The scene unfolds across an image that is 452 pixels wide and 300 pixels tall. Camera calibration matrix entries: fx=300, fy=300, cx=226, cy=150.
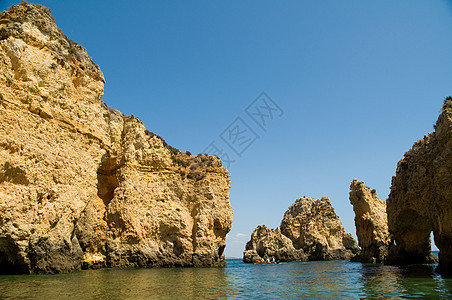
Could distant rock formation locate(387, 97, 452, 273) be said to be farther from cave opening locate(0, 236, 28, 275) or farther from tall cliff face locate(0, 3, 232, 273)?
cave opening locate(0, 236, 28, 275)

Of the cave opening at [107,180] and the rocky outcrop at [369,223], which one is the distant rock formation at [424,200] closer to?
the rocky outcrop at [369,223]

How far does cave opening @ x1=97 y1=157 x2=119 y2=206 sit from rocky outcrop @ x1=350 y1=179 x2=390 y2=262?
103ft

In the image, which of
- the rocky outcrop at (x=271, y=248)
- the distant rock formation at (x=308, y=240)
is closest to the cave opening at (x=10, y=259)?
the rocky outcrop at (x=271, y=248)

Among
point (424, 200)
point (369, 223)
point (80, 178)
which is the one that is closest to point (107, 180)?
point (80, 178)

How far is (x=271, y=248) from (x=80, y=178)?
146 ft

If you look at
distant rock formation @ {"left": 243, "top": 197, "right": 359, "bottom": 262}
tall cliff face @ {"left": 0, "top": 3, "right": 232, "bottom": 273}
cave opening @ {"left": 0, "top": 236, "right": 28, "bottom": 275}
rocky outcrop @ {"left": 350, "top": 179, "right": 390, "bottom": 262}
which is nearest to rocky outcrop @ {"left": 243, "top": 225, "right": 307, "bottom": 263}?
distant rock formation @ {"left": 243, "top": 197, "right": 359, "bottom": 262}

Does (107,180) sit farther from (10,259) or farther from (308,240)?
(308,240)

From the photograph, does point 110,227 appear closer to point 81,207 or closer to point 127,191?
point 127,191

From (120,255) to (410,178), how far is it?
24.1 metres

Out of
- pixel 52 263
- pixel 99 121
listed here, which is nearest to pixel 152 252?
pixel 52 263

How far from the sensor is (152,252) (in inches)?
1070

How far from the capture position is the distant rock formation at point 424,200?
15172 mm

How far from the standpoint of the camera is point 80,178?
20953mm

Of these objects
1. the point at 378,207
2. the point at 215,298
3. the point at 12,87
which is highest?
the point at 12,87
